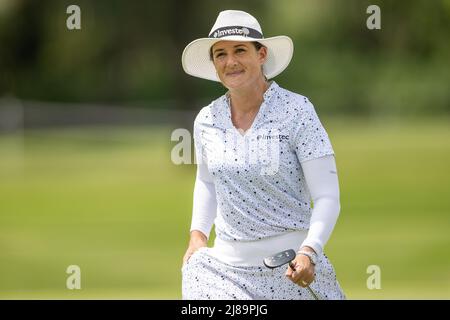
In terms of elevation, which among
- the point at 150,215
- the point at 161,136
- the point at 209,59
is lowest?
the point at 209,59

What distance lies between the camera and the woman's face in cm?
499

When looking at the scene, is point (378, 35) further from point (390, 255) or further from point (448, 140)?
point (390, 255)

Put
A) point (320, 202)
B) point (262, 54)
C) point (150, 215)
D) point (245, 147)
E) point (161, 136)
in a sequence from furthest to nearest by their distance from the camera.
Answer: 1. point (161, 136)
2. point (150, 215)
3. point (262, 54)
4. point (245, 147)
5. point (320, 202)

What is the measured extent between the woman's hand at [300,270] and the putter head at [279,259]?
35mm

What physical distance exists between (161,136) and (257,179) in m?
35.0

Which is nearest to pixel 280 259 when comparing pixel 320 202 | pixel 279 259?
pixel 279 259

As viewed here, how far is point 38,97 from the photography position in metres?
47.9

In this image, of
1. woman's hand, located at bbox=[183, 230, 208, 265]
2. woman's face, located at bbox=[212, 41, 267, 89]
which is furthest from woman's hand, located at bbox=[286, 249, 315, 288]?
woman's face, located at bbox=[212, 41, 267, 89]

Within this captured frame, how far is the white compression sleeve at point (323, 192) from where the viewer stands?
4750 millimetres

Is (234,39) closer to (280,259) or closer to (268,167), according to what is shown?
(268,167)

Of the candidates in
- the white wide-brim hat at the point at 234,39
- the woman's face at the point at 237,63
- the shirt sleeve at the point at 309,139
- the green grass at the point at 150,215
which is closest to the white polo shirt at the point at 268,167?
the shirt sleeve at the point at 309,139

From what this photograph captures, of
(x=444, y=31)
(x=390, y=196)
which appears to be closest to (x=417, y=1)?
(x=444, y=31)

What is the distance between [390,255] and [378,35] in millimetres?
29806

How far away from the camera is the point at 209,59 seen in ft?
17.4
